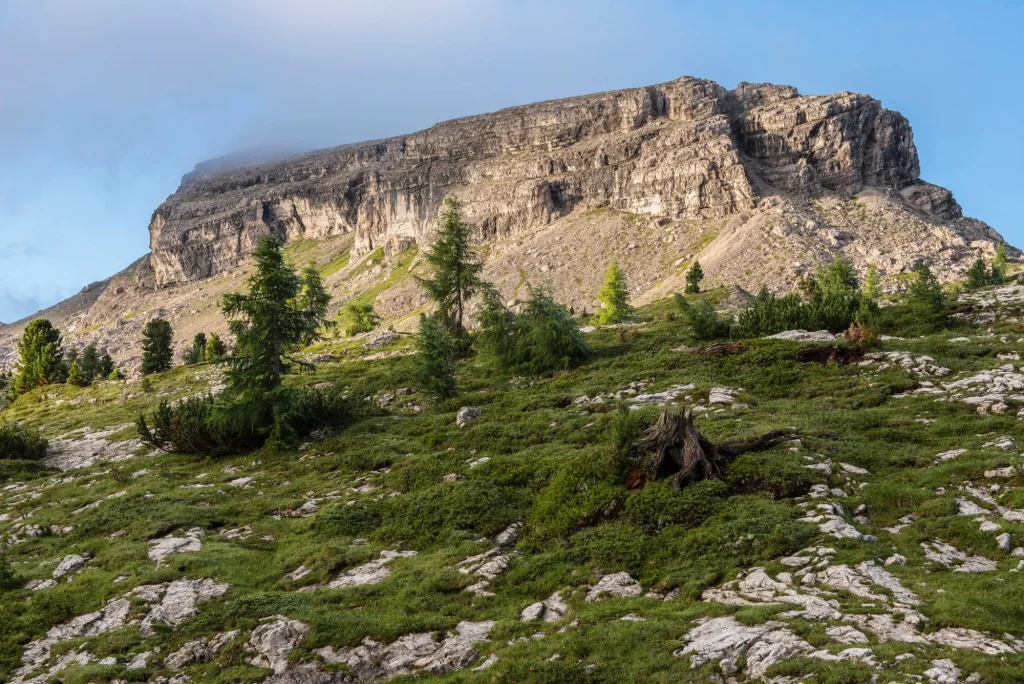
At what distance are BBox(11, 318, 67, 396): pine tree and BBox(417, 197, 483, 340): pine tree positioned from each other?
38164 mm

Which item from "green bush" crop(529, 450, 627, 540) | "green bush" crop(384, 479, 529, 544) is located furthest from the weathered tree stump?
"green bush" crop(384, 479, 529, 544)

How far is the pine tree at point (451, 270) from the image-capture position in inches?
1799

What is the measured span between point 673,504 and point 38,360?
65462 millimetres

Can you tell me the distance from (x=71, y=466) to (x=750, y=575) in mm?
28522

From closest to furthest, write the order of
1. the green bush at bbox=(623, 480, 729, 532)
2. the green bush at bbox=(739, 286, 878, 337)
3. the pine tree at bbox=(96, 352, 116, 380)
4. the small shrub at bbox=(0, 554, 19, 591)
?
the green bush at bbox=(623, 480, 729, 532) → the small shrub at bbox=(0, 554, 19, 591) → the green bush at bbox=(739, 286, 878, 337) → the pine tree at bbox=(96, 352, 116, 380)

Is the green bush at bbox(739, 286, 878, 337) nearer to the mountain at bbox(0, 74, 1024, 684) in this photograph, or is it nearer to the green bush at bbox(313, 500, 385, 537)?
the mountain at bbox(0, 74, 1024, 684)

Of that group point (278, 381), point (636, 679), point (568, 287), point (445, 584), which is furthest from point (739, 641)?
point (568, 287)

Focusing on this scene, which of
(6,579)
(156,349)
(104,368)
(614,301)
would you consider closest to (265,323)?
(6,579)

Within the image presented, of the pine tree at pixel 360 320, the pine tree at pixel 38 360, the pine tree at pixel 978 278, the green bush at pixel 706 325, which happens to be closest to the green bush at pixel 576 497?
the green bush at pixel 706 325

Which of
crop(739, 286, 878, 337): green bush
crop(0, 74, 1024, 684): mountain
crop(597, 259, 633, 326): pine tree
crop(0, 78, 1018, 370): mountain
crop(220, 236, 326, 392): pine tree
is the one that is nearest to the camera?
crop(0, 74, 1024, 684): mountain

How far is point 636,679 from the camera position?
898 cm

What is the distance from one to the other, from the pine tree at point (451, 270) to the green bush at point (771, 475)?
3058cm

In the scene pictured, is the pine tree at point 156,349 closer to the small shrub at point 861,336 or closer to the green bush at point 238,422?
the green bush at point 238,422

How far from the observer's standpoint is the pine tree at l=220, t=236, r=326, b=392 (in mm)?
26844
